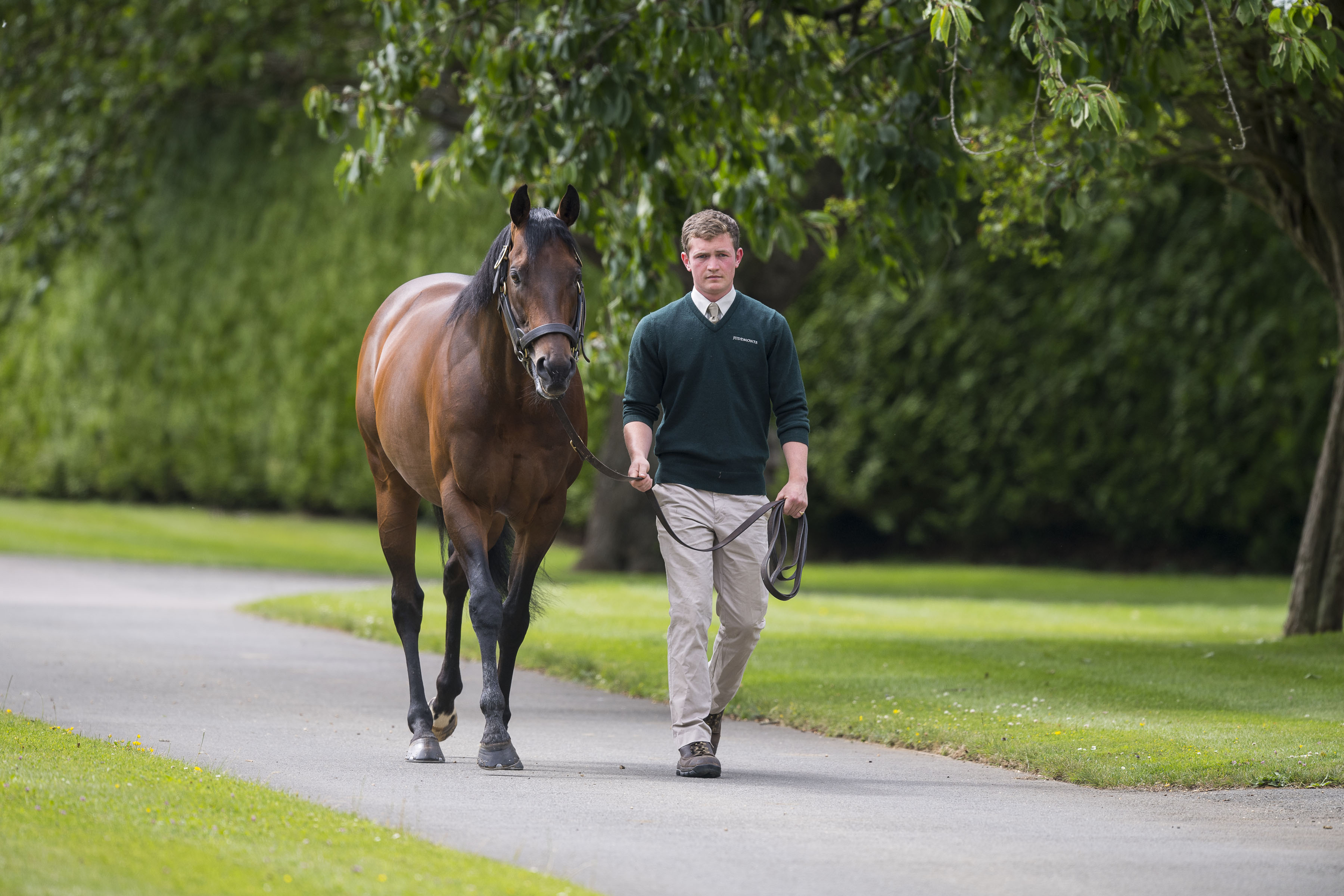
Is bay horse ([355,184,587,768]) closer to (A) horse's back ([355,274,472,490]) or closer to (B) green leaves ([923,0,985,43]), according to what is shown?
(A) horse's back ([355,274,472,490])

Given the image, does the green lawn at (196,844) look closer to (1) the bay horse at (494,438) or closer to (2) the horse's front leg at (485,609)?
(2) the horse's front leg at (485,609)

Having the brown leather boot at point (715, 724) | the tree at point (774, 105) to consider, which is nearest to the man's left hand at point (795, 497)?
the brown leather boot at point (715, 724)

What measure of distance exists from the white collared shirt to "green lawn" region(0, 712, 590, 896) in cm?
241

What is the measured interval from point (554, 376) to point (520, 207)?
29.3 inches

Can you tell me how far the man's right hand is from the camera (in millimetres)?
5703

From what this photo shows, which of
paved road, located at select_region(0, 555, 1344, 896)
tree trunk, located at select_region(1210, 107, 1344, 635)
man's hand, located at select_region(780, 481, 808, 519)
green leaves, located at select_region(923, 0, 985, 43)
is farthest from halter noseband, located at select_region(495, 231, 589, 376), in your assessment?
tree trunk, located at select_region(1210, 107, 1344, 635)

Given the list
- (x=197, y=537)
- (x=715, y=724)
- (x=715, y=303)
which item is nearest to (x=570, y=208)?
(x=715, y=303)

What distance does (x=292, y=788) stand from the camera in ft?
17.5

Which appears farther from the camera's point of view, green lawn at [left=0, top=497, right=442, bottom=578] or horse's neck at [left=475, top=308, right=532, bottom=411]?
green lawn at [left=0, top=497, right=442, bottom=578]

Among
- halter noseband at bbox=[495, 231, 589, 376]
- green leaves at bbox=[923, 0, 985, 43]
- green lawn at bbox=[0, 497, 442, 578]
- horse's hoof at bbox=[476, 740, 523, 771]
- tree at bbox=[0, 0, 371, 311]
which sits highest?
tree at bbox=[0, 0, 371, 311]

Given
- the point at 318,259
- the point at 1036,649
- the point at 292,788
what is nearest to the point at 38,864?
the point at 292,788

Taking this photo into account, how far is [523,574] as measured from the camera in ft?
21.2

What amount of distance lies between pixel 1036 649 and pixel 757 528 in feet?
14.8

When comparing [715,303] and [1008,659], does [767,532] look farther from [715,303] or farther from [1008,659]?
[1008,659]
